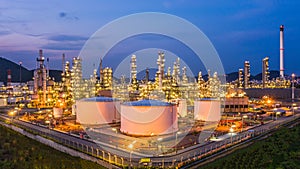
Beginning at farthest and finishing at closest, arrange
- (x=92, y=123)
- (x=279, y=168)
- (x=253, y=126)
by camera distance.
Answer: (x=92, y=123) → (x=253, y=126) → (x=279, y=168)

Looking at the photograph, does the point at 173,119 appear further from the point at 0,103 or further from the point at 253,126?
the point at 0,103

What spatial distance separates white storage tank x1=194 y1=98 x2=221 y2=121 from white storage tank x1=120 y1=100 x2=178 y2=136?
8.28 m

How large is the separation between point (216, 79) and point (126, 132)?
5202 cm

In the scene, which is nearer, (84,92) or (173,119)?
(173,119)

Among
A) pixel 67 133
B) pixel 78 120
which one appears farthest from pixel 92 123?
pixel 67 133

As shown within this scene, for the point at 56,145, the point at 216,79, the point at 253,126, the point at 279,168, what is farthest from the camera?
the point at 216,79

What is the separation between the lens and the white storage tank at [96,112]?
29.4 metres

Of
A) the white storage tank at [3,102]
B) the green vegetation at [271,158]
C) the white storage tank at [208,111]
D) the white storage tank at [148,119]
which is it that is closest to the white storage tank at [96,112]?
the white storage tank at [148,119]

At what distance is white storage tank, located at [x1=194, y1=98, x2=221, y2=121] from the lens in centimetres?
3156

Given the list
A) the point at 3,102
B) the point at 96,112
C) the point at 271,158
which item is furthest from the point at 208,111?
the point at 3,102

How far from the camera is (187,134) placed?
75.9ft

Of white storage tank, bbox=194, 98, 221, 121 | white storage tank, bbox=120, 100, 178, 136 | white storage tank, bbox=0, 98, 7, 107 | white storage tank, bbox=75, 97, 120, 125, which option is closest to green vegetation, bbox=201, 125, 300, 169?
white storage tank, bbox=120, 100, 178, 136

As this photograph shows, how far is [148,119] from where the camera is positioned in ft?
75.9

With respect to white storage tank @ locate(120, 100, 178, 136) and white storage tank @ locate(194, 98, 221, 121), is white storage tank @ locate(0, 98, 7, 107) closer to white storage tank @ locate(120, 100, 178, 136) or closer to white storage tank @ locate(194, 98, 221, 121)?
white storage tank @ locate(194, 98, 221, 121)
